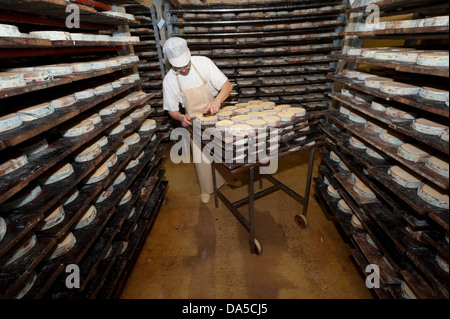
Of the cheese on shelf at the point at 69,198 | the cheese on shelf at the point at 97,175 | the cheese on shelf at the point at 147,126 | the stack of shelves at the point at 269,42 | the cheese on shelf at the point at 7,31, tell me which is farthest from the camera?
the stack of shelves at the point at 269,42

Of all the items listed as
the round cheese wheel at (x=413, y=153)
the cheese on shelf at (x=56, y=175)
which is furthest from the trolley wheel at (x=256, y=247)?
the cheese on shelf at (x=56, y=175)

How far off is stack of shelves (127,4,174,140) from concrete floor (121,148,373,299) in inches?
101

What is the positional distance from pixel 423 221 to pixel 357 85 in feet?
3.88

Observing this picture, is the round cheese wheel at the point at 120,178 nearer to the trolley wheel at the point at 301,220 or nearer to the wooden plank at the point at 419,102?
the trolley wheel at the point at 301,220

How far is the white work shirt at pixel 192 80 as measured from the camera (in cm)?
270

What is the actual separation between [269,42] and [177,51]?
105 inches

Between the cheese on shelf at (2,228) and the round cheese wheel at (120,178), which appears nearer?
the cheese on shelf at (2,228)

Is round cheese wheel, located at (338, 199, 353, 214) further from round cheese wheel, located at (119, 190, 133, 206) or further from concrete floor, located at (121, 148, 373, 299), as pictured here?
round cheese wheel, located at (119, 190, 133, 206)

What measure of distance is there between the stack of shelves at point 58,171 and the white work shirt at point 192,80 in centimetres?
44

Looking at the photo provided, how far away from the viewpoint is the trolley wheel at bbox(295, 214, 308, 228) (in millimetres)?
2639

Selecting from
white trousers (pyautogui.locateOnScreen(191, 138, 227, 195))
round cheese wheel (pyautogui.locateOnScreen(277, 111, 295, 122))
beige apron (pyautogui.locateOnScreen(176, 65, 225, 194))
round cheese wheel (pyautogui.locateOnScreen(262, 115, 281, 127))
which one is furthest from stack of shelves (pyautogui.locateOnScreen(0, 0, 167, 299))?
round cheese wheel (pyautogui.locateOnScreen(277, 111, 295, 122))

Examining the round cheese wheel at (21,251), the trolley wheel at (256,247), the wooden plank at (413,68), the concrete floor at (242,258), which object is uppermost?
the wooden plank at (413,68)

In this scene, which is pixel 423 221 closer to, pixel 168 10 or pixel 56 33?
pixel 56 33
